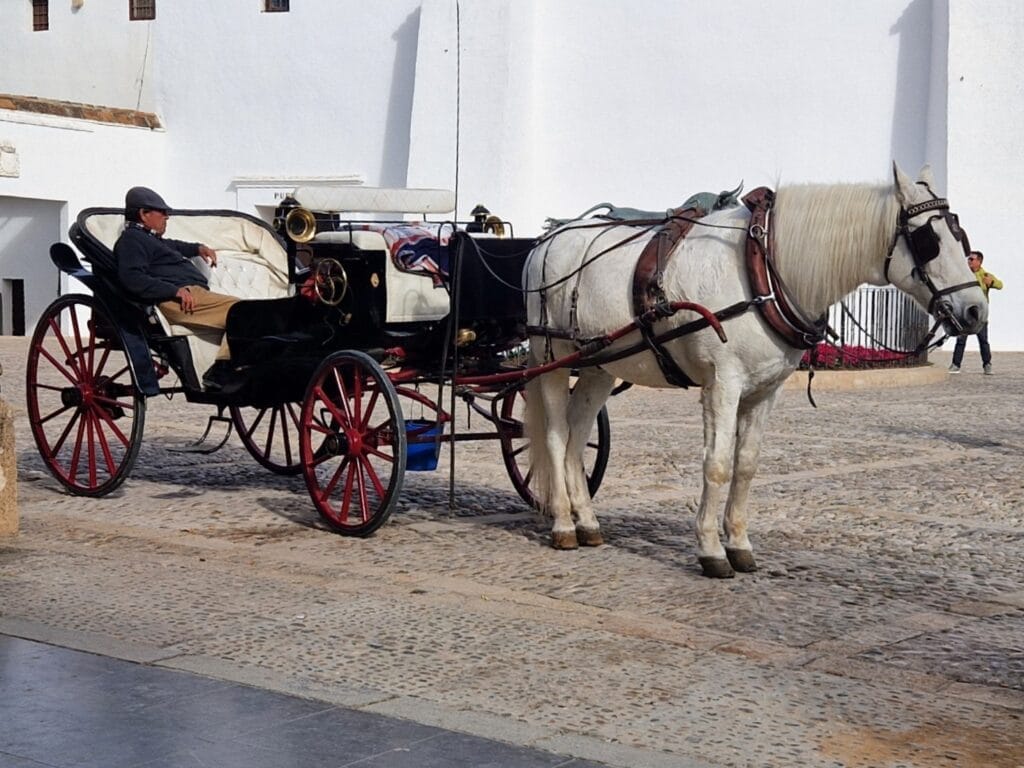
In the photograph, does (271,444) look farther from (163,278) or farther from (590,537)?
(590,537)

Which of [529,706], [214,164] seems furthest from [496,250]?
[214,164]

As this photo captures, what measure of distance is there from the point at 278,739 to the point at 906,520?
4856 millimetres

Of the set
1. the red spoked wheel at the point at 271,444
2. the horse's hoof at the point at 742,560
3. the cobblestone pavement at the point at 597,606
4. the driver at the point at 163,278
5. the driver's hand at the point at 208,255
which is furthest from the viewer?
the red spoked wheel at the point at 271,444

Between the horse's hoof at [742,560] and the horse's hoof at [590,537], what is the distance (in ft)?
2.71

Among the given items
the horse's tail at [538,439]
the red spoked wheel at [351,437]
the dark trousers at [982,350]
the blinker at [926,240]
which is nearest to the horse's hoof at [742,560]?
the horse's tail at [538,439]

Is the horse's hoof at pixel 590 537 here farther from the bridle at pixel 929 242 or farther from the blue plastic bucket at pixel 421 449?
the bridle at pixel 929 242

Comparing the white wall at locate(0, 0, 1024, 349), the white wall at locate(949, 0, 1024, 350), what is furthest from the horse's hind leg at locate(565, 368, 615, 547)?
the white wall at locate(949, 0, 1024, 350)

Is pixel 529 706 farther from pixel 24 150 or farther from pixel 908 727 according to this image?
pixel 24 150

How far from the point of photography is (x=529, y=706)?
4.84 metres

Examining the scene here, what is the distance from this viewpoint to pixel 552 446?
763 cm

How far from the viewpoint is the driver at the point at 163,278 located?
8500 mm

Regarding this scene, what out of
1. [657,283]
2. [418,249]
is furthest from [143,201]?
[657,283]

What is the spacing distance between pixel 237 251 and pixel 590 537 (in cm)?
335

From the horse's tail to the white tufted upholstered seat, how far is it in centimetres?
248
